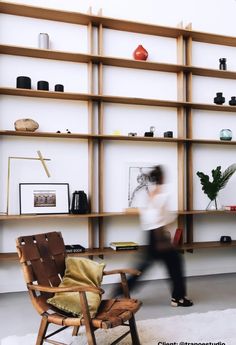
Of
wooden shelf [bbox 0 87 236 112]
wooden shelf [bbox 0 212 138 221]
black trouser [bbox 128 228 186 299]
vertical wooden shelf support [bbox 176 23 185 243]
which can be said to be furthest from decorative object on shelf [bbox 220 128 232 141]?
black trouser [bbox 128 228 186 299]

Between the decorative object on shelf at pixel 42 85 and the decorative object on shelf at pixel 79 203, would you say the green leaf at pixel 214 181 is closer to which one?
the decorative object on shelf at pixel 79 203

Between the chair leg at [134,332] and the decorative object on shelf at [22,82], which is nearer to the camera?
the chair leg at [134,332]

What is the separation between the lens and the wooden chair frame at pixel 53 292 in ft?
7.55

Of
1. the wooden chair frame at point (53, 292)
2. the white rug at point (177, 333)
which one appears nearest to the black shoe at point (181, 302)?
the white rug at point (177, 333)

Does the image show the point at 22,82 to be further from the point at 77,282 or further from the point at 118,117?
the point at 77,282

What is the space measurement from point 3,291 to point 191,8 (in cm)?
442

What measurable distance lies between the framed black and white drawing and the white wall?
9cm

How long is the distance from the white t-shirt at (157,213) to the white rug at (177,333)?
85 cm

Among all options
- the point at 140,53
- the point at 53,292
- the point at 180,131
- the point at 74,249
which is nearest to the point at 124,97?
the point at 140,53

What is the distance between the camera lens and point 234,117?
5.28 m

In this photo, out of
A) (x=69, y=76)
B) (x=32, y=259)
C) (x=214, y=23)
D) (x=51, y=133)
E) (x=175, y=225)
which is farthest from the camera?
(x=214, y=23)

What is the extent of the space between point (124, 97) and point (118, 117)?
368 millimetres

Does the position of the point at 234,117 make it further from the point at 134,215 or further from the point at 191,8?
the point at 134,215

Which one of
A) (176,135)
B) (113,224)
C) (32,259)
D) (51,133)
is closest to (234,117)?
(176,135)
